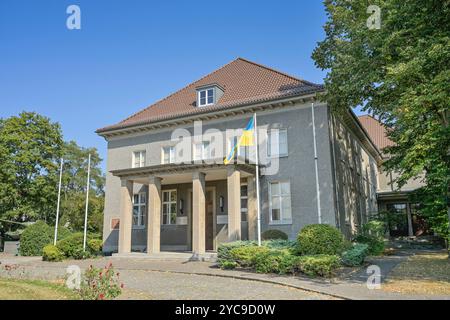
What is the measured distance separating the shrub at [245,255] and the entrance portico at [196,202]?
2115 millimetres

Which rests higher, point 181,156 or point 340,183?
point 181,156

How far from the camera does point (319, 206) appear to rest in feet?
54.5

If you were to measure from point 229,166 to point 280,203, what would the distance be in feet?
11.7

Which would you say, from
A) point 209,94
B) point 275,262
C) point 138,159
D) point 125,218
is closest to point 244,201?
point 125,218

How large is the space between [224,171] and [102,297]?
11.1 m

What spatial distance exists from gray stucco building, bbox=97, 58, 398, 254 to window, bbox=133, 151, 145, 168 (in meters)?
0.08

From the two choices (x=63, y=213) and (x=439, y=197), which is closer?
(x=439, y=197)

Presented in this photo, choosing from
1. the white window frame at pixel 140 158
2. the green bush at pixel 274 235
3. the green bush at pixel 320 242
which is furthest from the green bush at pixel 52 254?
the green bush at pixel 320 242

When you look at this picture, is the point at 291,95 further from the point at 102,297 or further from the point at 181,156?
the point at 102,297

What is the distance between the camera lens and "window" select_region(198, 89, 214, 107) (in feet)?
70.5

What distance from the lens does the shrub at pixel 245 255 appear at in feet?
43.6

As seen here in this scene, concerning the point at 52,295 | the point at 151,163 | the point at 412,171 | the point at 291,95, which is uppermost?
the point at 291,95
